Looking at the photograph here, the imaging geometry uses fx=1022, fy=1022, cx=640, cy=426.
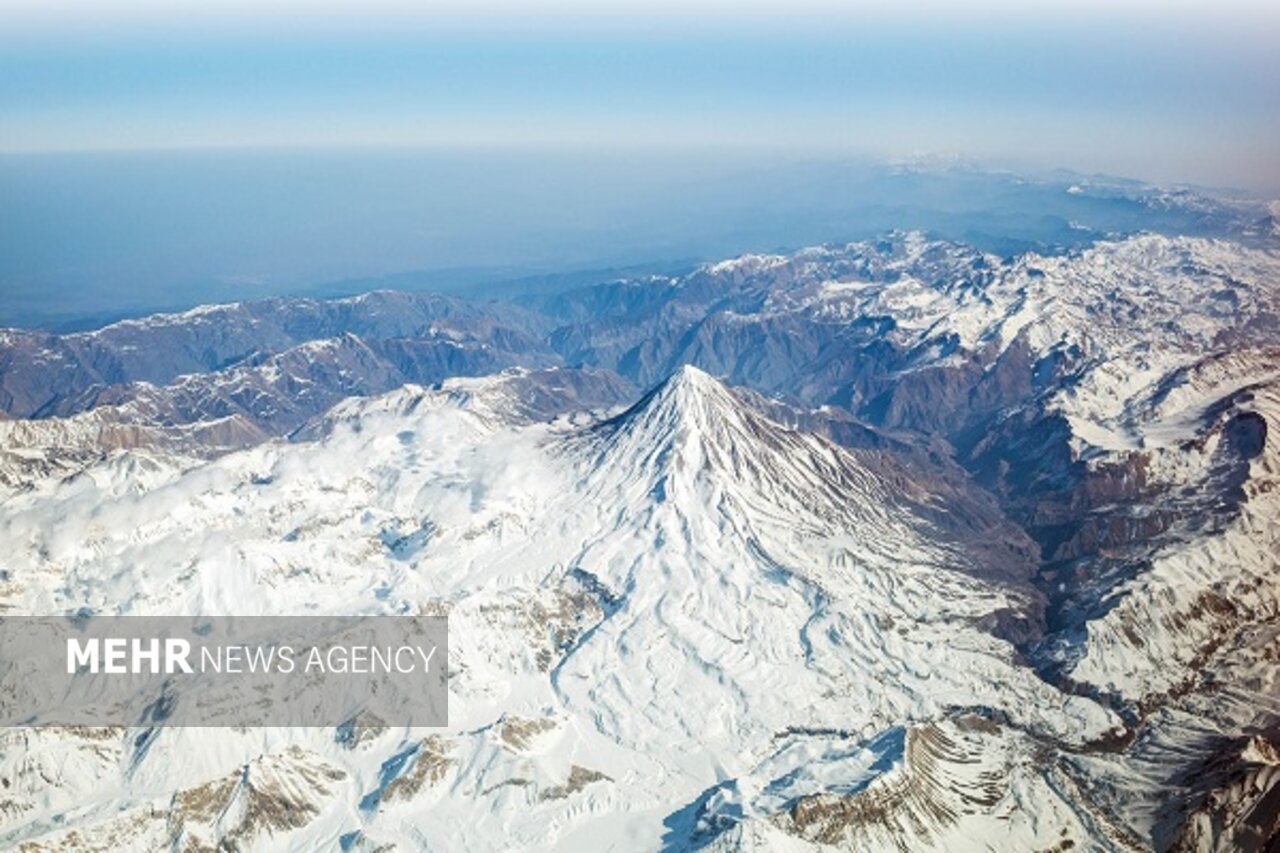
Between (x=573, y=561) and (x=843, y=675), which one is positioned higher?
(x=573, y=561)

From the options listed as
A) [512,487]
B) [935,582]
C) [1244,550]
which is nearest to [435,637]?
[512,487]

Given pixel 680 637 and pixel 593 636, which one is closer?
pixel 680 637

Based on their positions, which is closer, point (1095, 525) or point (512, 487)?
point (512, 487)

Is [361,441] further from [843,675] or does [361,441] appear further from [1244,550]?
[1244,550]

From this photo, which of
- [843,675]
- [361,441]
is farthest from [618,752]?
[361,441]

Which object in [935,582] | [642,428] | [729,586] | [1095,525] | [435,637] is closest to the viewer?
[435,637]

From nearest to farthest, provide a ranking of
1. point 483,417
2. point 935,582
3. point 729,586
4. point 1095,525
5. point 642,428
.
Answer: point 729,586
point 935,582
point 642,428
point 1095,525
point 483,417

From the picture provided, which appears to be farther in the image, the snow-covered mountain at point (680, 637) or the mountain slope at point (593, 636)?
the mountain slope at point (593, 636)

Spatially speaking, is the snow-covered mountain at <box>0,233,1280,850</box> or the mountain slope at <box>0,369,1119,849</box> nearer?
the snow-covered mountain at <box>0,233,1280,850</box>

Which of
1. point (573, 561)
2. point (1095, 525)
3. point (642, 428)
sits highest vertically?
point (642, 428)
